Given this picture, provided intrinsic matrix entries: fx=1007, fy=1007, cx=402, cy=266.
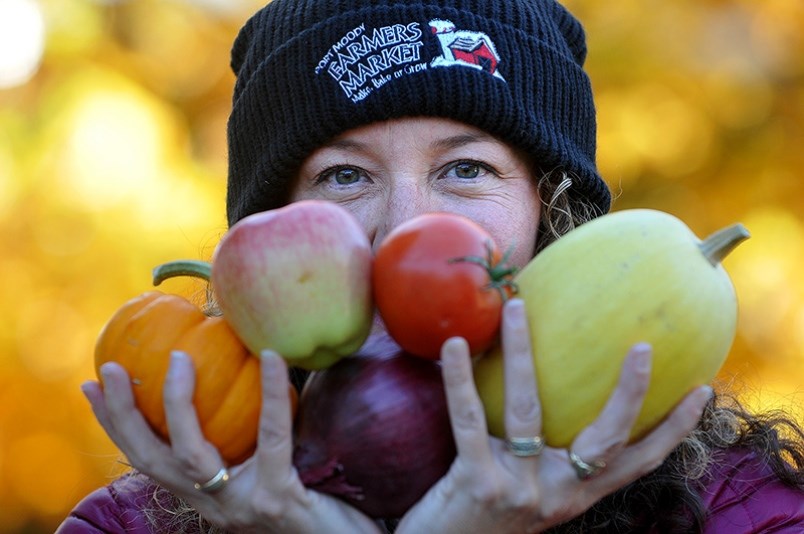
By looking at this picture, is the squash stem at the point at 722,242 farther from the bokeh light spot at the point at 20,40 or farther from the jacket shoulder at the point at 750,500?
the bokeh light spot at the point at 20,40

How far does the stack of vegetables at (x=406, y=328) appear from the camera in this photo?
1613mm

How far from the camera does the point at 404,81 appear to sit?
2.45 meters

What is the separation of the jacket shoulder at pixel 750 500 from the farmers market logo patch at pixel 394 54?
114 centimetres

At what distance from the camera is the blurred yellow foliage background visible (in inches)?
194

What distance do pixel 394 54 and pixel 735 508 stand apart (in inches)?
53.6

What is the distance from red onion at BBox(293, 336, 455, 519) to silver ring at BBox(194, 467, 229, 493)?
0.41 ft

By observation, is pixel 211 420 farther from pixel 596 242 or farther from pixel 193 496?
pixel 596 242

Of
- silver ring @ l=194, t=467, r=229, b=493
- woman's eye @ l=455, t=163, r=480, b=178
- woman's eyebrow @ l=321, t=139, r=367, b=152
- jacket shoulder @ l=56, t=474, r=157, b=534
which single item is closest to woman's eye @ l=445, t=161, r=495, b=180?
woman's eye @ l=455, t=163, r=480, b=178

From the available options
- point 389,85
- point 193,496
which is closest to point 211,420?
point 193,496

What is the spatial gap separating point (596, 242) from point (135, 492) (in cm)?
168

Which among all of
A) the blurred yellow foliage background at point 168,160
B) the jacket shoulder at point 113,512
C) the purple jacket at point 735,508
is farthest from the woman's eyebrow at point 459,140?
the blurred yellow foliage background at point 168,160

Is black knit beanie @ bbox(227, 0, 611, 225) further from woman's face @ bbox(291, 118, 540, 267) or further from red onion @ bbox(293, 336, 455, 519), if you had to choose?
red onion @ bbox(293, 336, 455, 519)

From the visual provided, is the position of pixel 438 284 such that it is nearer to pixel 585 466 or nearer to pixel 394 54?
pixel 585 466

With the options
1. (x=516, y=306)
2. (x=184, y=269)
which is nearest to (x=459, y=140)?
(x=184, y=269)
